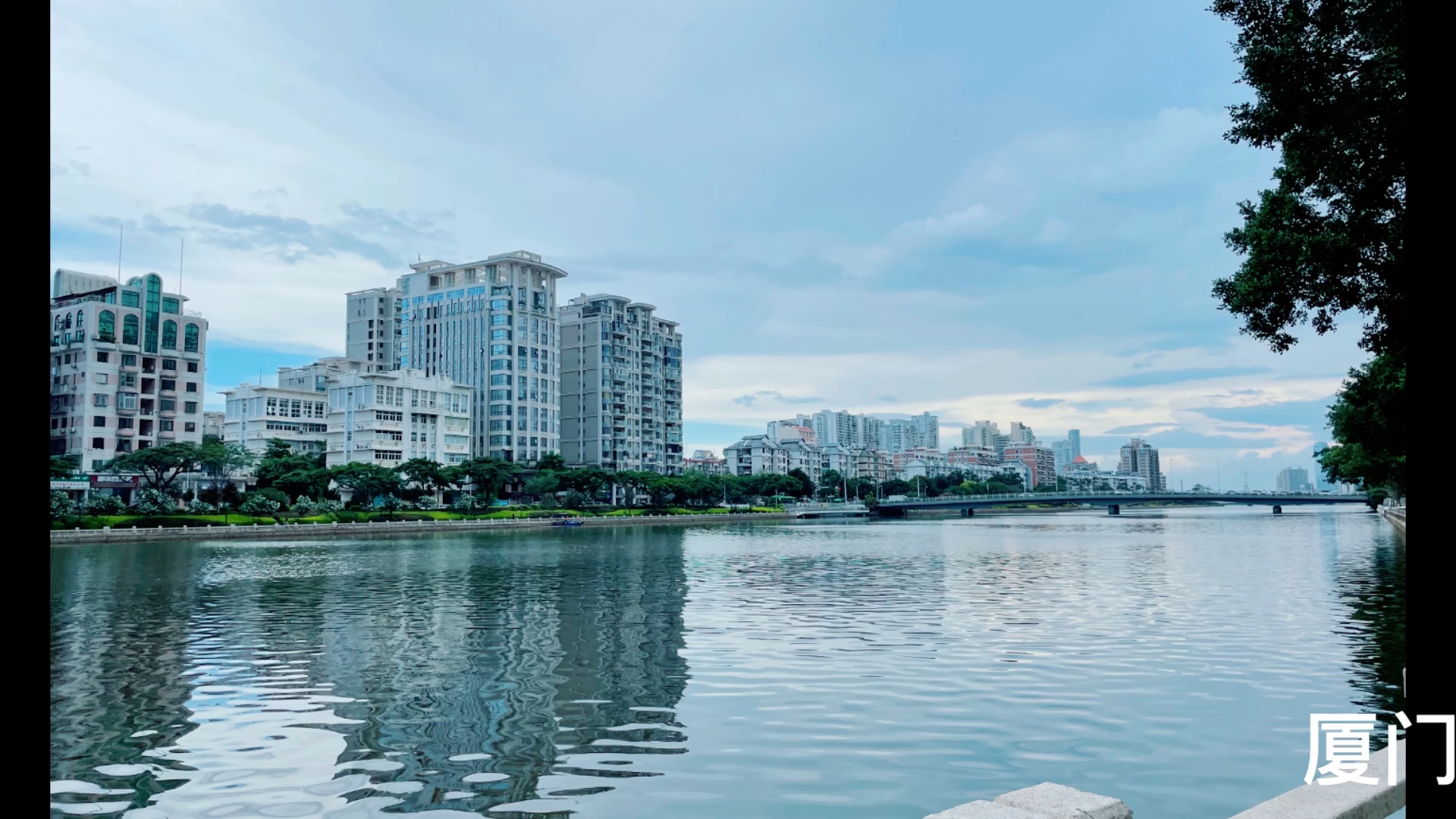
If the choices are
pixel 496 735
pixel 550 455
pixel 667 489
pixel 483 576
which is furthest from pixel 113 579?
pixel 667 489

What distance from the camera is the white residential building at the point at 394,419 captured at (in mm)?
105750

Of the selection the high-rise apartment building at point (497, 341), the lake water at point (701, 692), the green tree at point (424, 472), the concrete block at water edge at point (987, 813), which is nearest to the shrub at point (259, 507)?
the green tree at point (424, 472)

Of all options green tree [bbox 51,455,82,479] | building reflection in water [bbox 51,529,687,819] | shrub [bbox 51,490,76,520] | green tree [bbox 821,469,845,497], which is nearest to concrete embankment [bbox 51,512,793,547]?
shrub [bbox 51,490,76,520]

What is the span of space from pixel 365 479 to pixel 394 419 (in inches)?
684

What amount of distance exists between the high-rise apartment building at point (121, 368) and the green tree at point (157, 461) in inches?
222

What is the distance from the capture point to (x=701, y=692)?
14.2 m

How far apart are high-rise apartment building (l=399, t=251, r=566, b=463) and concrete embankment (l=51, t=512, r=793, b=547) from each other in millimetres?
→ 23975

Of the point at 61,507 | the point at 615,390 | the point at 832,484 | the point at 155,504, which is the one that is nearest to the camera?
the point at 61,507

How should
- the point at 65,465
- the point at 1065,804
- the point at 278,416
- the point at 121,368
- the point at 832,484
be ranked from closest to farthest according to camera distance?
the point at 1065,804 < the point at 65,465 < the point at 121,368 < the point at 278,416 < the point at 832,484

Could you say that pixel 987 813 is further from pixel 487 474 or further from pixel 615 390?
pixel 615 390

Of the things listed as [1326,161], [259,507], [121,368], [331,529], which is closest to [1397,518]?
[1326,161]

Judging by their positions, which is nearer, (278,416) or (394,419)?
(394,419)

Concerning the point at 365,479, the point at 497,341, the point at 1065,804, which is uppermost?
the point at 497,341

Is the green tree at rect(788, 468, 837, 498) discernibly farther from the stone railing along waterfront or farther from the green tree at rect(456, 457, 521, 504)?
the stone railing along waterfront
